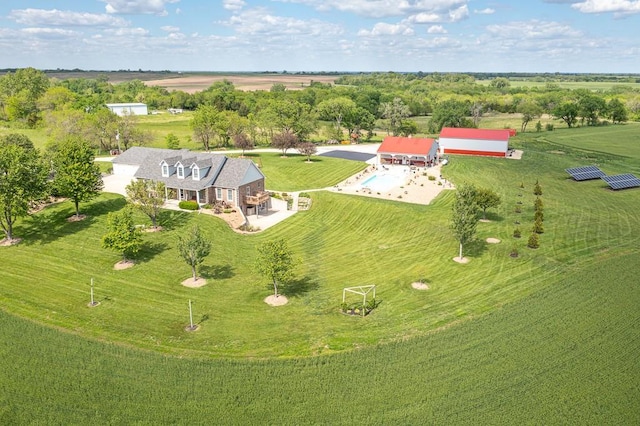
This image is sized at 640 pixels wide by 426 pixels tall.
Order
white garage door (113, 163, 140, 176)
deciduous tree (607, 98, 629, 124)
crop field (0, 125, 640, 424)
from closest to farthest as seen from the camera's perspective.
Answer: crop field (0, 125, 640, 424) → white garage door (113, 163, 140, 176) → deciduous tree (607, 98, 629, 124)

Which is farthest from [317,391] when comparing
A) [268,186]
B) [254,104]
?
[254,104]

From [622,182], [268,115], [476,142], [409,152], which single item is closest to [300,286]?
[409,152]

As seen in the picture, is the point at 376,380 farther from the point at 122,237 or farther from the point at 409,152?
the point at 409,152

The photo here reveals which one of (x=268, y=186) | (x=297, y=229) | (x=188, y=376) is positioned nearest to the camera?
(x=188, y=376)

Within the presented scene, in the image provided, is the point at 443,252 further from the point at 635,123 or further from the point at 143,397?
the point at 635,123

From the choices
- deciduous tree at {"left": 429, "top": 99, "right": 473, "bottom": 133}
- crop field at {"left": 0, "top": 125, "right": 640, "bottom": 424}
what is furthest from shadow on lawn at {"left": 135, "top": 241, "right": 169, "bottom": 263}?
deciduous tree at {"left": 429, "top": 99, "right": 473, "bottom": 133}

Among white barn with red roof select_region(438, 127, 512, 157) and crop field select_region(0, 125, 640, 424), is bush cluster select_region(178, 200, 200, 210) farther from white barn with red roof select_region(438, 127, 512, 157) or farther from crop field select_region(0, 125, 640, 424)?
white barn with red roof select_region(438, 127, 512, 157)
